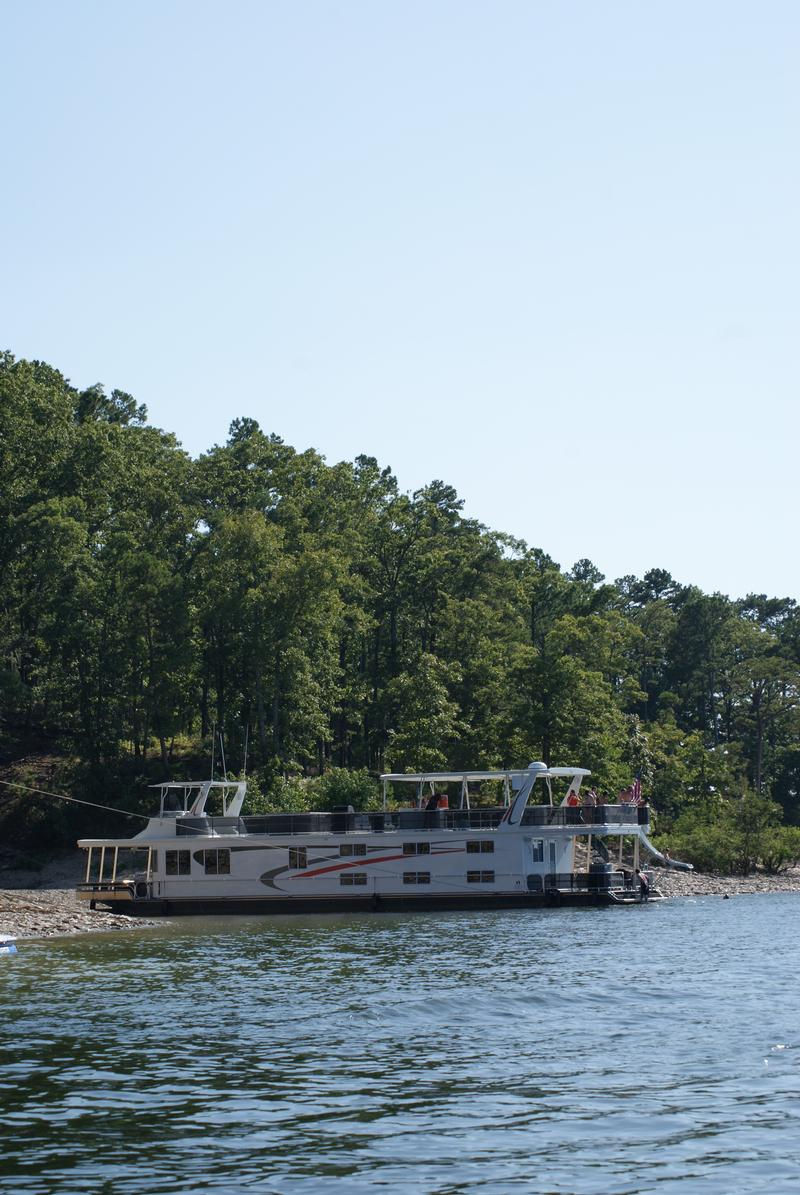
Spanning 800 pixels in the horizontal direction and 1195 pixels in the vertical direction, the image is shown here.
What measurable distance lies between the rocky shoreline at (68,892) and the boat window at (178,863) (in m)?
2.73

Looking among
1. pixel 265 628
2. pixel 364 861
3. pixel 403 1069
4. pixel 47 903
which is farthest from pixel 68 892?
pixel 403 1069

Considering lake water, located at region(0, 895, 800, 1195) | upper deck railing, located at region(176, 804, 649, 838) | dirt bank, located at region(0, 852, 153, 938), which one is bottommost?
lake water, located at region(0, 895, 800, 1195)

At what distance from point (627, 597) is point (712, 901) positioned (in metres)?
86.6

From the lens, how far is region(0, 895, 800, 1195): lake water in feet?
54.0

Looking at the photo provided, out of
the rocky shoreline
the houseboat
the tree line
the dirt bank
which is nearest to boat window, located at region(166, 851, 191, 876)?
the houseboat

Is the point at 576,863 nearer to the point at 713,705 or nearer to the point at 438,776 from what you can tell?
the point at 438,776

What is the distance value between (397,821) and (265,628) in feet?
77.6

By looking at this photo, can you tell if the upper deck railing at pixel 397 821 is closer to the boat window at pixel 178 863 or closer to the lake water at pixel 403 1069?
the boat window at pixel 178 863

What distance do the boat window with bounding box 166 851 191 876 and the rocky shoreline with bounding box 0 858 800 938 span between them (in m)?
2.73

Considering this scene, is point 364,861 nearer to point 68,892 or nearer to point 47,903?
point 47,903

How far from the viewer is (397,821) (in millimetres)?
56375

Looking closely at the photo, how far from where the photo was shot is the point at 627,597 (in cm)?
14762

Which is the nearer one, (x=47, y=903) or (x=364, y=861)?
(x=364, y=861)

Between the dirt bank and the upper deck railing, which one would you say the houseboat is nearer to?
the upper deck railing
